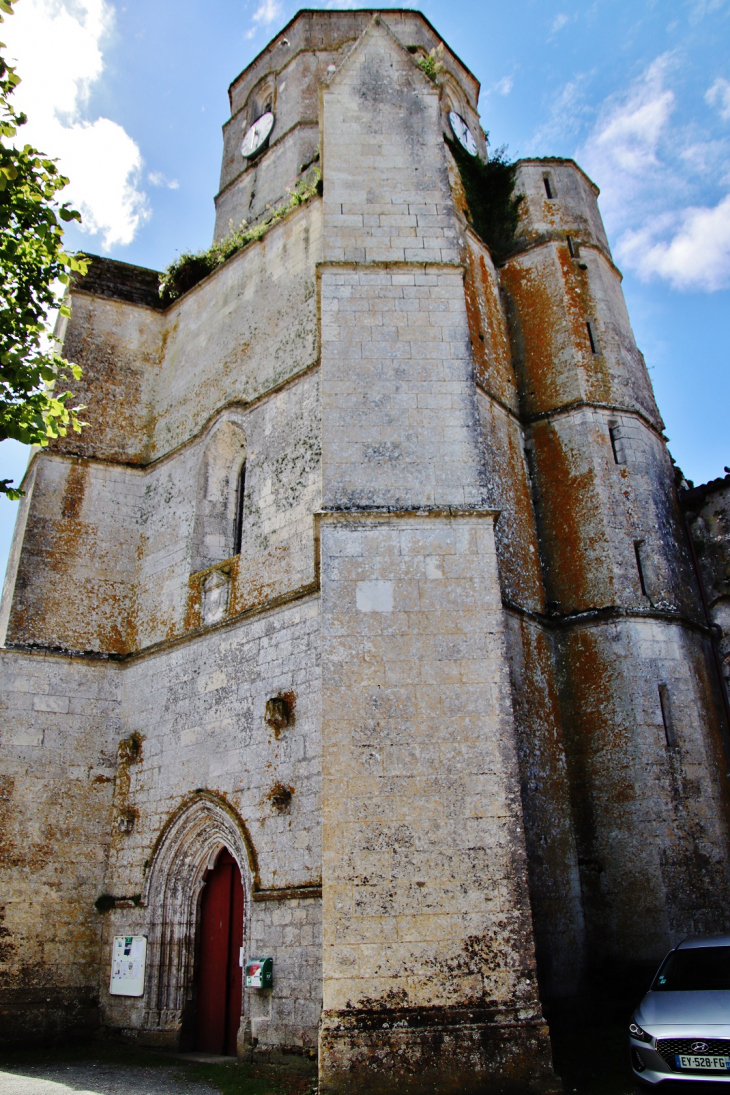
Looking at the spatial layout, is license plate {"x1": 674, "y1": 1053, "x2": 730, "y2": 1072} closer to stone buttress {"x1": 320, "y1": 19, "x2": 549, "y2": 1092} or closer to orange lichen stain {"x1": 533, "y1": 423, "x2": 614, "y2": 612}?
stone buttress {"x1": 320, "y1": 19, "x2": 549, "y2": 1092}

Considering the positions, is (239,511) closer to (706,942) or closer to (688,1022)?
(706,942)

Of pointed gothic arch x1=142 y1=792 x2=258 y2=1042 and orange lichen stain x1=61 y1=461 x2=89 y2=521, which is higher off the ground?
orange lichen stain x1=61 y1=461 x2=89 y2=521

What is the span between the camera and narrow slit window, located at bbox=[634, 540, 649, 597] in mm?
8672

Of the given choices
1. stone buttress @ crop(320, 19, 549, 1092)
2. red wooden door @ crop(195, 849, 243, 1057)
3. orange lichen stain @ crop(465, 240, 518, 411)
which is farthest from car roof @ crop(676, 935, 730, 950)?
orange lichen stain @ crop(465, 240, 518, 411)

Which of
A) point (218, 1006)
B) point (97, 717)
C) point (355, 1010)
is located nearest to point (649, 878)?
point (355, 1010)

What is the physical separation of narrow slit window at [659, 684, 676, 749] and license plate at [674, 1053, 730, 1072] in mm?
3341

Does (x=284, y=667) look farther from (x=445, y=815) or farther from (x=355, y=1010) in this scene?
(x=355, y=1010)

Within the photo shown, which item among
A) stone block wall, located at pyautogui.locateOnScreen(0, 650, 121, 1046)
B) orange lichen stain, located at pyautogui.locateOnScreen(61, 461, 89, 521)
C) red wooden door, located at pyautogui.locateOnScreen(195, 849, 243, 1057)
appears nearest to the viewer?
red wooden door, located at pyautogui.locateOnScreen(195, 849, 243, 1057)

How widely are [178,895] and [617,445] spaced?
23.6 feet

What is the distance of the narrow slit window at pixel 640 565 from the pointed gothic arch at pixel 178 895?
16.4 ft

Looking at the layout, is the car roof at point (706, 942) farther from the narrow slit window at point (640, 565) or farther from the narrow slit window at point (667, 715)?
the narrow slit window at point (640, 565)

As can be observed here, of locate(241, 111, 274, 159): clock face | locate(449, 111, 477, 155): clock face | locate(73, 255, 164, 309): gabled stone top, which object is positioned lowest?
locate(73, 255, 164, 309): gabled stone top

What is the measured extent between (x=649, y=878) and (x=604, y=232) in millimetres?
8989

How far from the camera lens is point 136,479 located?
434 inches
